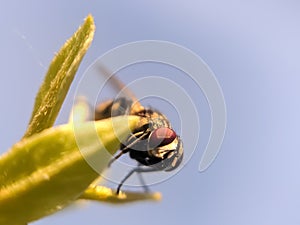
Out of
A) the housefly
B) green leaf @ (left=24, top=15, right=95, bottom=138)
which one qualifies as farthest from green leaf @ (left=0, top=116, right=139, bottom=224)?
the housefly

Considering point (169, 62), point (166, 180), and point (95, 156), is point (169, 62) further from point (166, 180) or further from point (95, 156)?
point (95, 156)

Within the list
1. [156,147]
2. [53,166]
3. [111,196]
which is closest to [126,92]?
[156,147]

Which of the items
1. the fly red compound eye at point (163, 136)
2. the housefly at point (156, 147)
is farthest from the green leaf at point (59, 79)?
the fly red compound eye at point (163, 136)

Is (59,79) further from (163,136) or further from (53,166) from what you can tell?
(163,136)

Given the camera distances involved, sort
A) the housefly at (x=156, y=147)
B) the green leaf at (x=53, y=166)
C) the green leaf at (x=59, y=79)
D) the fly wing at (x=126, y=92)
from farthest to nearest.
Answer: the fly wing at (x=126, y=92)
the housefly at (x=156, y=147)
the green leaf at (x=59, y=79)
the green leaf at (x=53, y=166)

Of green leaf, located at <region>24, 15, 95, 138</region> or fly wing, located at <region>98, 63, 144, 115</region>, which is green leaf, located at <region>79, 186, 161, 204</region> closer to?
green leaf, located at <region>24, 15, 95, 138</region>

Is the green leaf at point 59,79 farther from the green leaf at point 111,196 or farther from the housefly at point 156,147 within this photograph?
the housefly at point 156,147

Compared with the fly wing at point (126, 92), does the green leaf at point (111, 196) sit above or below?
below
